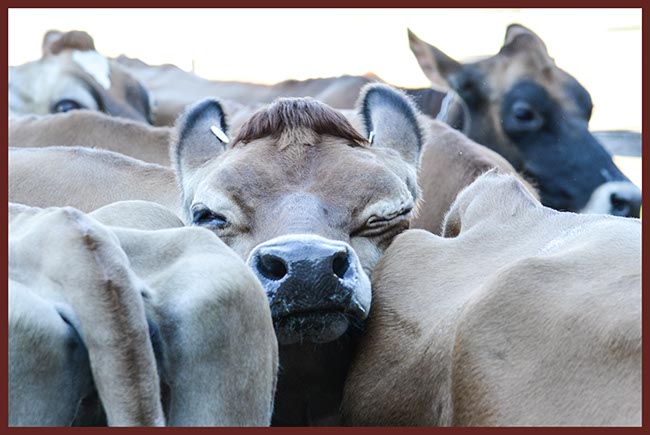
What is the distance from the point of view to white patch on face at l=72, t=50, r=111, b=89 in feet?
29.7

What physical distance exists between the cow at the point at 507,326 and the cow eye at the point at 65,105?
17.7 feet

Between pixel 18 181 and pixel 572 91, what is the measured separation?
3.82 meters

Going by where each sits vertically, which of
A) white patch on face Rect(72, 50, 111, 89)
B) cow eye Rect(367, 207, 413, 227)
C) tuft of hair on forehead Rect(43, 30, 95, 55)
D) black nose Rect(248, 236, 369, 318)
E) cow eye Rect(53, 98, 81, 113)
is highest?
black nose Rect(248, 236, 369, 318)

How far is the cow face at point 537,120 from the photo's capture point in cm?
709

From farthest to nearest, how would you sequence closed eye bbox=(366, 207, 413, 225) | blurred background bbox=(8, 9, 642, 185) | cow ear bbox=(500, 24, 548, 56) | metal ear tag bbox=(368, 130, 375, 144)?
blurred background bbox=(8, 9, 642, 185), cow ear bbox=(500, 24, 548, 56), metal ear tag bbox=(368, 130, 375, 144), closed eye bbox=(366, 207, 413, 225)

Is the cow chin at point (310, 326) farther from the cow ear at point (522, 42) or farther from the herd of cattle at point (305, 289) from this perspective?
the cow ear at point (522, 42)

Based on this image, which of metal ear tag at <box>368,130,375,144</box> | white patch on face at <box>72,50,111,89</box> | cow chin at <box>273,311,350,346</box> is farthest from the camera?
white patch on face at <box>72,50,111,89</box>

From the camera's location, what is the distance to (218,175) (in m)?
4.05

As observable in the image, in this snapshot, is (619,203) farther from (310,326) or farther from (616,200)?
(310,326)

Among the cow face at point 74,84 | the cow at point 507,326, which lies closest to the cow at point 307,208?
the cow at point 507,326

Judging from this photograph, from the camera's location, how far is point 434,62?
26.5 ft

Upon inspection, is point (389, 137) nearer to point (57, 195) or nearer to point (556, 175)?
point (57, 195)

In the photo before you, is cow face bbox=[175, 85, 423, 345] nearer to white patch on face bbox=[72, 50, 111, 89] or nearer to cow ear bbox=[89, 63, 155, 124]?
cow ear bbox=[89, 63, 155, 124]

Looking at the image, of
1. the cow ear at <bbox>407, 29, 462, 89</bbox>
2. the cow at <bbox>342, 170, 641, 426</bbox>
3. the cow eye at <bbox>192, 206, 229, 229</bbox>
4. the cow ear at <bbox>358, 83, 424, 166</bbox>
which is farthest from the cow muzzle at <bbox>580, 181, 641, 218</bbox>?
the cow eye at <bbox>192, 206, 229, 229</bbox>
